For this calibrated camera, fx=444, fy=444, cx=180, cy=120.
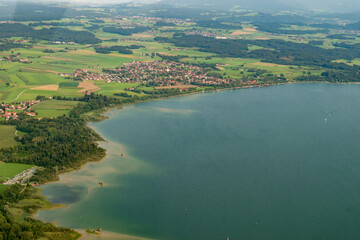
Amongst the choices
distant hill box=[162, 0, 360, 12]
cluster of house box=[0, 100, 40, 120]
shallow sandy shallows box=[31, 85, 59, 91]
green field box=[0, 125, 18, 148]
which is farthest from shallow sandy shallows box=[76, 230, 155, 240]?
distant hill box=[162, 0, 360, 12]

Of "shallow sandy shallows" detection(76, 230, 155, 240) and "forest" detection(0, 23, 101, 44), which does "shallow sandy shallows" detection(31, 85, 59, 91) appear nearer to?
"shallow sandy shallows" detection(76, 230, 155, 240)

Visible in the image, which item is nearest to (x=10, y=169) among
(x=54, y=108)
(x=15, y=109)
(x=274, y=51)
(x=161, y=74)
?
(x=15, y=109)

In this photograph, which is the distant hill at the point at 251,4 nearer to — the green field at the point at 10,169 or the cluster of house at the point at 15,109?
the cluster of house at the point at 15,109

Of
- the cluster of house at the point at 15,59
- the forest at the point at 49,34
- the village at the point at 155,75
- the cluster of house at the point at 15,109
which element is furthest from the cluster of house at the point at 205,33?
the cluster of house at the point at 15,109

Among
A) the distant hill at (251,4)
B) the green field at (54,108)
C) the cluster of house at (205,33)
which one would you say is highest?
the distant hill at (251,4)

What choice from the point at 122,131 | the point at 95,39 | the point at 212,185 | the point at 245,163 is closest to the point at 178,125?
the point at 122,131

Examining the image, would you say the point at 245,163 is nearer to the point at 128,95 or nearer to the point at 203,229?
the point at 203,229

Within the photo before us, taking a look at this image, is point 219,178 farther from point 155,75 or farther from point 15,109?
point 155,75
